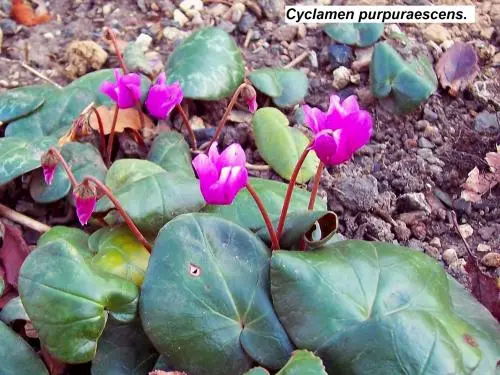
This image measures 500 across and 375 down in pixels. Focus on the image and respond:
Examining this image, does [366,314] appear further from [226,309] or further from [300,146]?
[300,146]

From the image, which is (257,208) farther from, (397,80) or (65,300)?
(397,80)

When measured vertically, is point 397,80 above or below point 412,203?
above

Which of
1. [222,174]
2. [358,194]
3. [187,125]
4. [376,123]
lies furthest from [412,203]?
[222,174]

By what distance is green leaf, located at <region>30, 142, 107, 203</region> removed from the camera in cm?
157

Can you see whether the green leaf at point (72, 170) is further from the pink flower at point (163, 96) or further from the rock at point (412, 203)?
the rock at point (412, 203)

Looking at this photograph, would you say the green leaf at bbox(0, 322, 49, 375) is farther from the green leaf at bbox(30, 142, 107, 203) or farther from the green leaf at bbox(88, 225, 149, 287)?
the green leaf at bbox(30, 142, 107, 203)

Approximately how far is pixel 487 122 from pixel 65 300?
1089mm

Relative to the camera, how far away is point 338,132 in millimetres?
1188

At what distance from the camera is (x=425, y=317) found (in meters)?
1.19

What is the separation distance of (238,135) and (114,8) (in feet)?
1.98

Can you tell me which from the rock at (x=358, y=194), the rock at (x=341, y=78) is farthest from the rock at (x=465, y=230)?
the rock at (x=341, y=78)

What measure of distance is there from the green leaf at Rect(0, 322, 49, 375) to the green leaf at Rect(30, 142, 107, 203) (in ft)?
1.03

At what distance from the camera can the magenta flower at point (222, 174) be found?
3.79 feet

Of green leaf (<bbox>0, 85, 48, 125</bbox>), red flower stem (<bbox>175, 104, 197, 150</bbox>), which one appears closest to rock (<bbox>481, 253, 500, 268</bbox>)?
red flower stem (<bbox>175, 104, 197, 150</bbox>)
